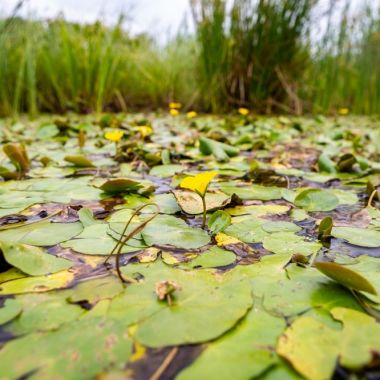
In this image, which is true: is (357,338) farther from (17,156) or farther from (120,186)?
(17,156)

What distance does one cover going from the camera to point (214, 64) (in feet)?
11.1

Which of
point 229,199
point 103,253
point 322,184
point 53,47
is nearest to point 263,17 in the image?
point 53,47

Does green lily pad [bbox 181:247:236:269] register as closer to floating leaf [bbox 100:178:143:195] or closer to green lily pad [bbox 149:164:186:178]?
floating leaf [bbox 100:178:143:195]

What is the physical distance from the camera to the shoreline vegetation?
3.15 meters

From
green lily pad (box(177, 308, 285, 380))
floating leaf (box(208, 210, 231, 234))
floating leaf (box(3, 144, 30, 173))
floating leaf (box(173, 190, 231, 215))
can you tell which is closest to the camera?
green lily pad (box(177, 308, 285, 380))

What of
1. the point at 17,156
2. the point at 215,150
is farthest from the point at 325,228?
the point at 17,156

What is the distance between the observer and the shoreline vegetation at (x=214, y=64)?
10.3ft

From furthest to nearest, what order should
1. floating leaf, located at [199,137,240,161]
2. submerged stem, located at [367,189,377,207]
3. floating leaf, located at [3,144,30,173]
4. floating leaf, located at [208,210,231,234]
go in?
floating leaf, located at [199,137,240,161]
floating leaf, located at [3,144,30,173]
submerged stem, located at [367,189,377,207]
floating leaf, located at [208,210,231,234]

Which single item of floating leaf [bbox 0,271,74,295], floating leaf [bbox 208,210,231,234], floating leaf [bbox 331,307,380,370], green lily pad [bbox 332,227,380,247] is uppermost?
floating leaf [bbox 208,210,231,234]

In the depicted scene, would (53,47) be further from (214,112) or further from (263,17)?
(263,17)

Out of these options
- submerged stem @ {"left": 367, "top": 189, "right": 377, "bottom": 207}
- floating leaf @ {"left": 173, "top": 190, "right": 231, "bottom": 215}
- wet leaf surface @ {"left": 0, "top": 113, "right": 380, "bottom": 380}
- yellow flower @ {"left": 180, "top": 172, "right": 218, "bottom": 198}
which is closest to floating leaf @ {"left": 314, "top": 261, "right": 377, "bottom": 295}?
wet leaf surface @ {"left": 0, "top": 113, "right": 380, "bottom": 380}

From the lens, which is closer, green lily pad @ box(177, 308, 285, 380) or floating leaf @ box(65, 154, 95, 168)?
green lily pad @ box(177, 308, 285, 380)

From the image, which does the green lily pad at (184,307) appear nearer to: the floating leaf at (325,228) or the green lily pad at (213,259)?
the green lily pad at (213,259)

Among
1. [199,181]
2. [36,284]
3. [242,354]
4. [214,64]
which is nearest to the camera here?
[242,354]
